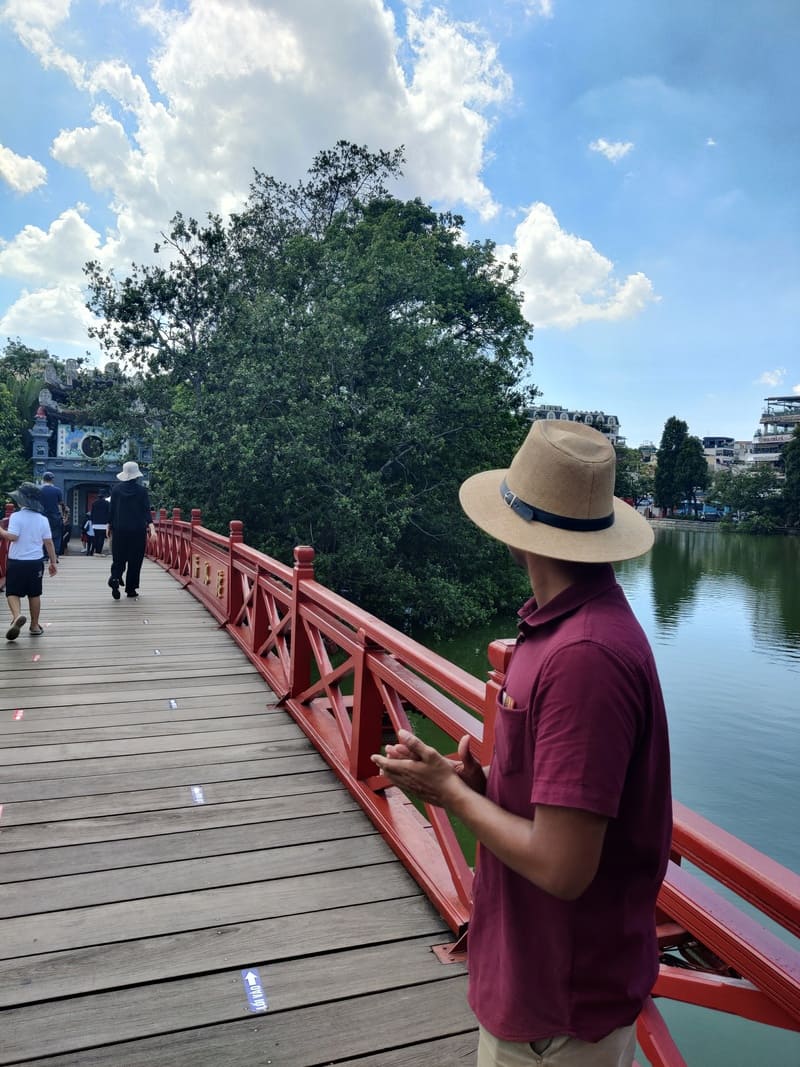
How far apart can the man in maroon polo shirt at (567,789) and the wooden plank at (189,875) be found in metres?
1.97

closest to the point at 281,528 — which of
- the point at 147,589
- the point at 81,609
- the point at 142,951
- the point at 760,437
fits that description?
the point at 147,589

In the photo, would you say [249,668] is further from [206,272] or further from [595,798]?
[206,272]

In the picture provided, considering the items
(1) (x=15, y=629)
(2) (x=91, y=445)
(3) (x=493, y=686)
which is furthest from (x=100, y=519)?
(2) (x=91, y=445)

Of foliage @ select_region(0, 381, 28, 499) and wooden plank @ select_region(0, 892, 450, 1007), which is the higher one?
foliage @ select_region(0, 381, 28, 499)

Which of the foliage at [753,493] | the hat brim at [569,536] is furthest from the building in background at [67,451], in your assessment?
the foliage at [753,493]

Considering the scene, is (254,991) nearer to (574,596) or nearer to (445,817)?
(445,817)

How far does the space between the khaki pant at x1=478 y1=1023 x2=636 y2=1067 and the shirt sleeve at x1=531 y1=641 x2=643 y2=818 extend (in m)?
0.48

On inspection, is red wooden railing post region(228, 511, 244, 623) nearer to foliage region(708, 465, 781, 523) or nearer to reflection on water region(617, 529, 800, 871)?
reflection on water region(617, 529, 800, 871)

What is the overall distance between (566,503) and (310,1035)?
1885mm

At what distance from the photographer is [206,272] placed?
21750 mm

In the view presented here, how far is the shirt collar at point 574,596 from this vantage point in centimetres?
120

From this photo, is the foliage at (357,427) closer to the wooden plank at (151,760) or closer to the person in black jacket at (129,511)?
the person in black jacket at (129,511)

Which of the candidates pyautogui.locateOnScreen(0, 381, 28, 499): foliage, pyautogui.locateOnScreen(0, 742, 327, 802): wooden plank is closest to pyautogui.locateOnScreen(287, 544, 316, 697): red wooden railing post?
pyautogui.locateOnScreen(0, 742, 327, 802): wooden plank

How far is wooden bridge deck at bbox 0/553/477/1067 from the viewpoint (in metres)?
2.21
